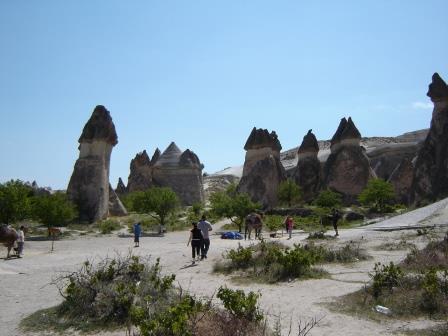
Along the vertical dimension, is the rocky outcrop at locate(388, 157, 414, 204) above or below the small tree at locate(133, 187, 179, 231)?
above

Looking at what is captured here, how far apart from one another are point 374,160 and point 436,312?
47.9m

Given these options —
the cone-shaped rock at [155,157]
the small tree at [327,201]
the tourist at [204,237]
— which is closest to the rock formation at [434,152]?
the small tree at [327,201]

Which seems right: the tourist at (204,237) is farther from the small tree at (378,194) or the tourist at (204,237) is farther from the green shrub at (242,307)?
the small tree at (378,194)

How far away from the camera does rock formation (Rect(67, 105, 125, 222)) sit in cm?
2634

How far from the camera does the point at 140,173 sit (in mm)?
44938

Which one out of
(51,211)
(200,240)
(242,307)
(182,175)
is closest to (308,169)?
(182,175)

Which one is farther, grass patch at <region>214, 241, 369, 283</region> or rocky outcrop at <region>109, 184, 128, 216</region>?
rocky outcrop at <region>109, 184, 128, 216</region>

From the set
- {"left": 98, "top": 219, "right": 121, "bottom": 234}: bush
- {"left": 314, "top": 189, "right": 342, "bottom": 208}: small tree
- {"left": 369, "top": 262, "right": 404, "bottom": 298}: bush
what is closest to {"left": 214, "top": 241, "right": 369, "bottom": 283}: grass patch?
{"left": 369, "top": 262, "right": 404, "bottom": 298}: bush

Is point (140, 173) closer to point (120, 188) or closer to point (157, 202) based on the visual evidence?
point (120, 188)

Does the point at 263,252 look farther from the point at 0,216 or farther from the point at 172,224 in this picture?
the point at 172,224

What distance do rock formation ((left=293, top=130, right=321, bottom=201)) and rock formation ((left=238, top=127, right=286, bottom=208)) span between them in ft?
7.81

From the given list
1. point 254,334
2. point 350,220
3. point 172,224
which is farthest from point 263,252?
point 172,224

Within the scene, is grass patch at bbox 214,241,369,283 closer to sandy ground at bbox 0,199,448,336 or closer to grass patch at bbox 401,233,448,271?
sandy ground at bbox 0,199,448,336

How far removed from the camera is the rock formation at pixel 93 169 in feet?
86.4
